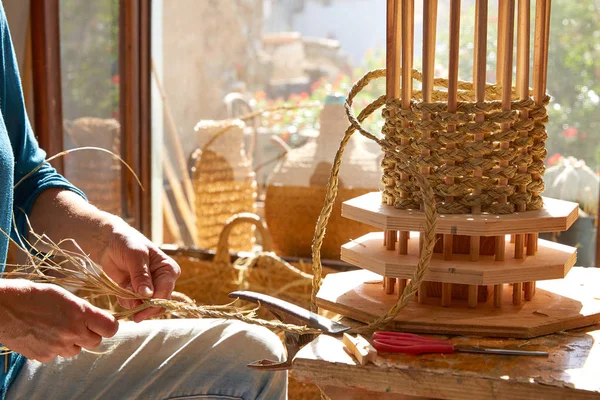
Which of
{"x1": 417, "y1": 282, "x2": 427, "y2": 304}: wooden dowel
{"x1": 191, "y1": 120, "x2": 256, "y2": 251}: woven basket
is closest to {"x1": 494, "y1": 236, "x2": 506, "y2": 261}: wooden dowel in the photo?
{"x1": 417, "y1": 282, "x2": 427, "y2": 304}: wooden dowel

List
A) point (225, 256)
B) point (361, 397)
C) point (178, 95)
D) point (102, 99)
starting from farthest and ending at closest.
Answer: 1. point (178, 95)
2. point (102, 99)
3. point (225, 256)
4. point (361, 397)

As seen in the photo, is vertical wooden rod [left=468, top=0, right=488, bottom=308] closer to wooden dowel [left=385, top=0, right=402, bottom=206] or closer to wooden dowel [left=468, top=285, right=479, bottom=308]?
wooden dowel [left=468, top=285, right=479, bottom=308]

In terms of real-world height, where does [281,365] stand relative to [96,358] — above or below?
above

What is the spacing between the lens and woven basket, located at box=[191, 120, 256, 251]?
2729mm

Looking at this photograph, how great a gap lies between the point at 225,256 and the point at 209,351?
1139 mm

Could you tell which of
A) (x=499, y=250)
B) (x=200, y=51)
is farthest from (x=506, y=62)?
(x=200, y=51)

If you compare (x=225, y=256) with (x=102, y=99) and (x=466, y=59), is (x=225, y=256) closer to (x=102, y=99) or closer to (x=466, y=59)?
(x=102, y=99)

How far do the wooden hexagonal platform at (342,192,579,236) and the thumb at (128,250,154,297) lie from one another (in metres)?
0.39

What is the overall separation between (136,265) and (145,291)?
79 mm

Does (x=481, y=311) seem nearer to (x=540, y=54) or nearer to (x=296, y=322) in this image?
(x=296, y=322)

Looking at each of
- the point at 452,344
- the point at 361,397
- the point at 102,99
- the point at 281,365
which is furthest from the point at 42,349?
the point at 102,99

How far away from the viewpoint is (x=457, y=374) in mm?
844

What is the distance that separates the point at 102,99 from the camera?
2584mm

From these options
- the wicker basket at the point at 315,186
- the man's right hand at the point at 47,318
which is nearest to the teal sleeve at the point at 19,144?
the man's right hand at the point at 47,318
